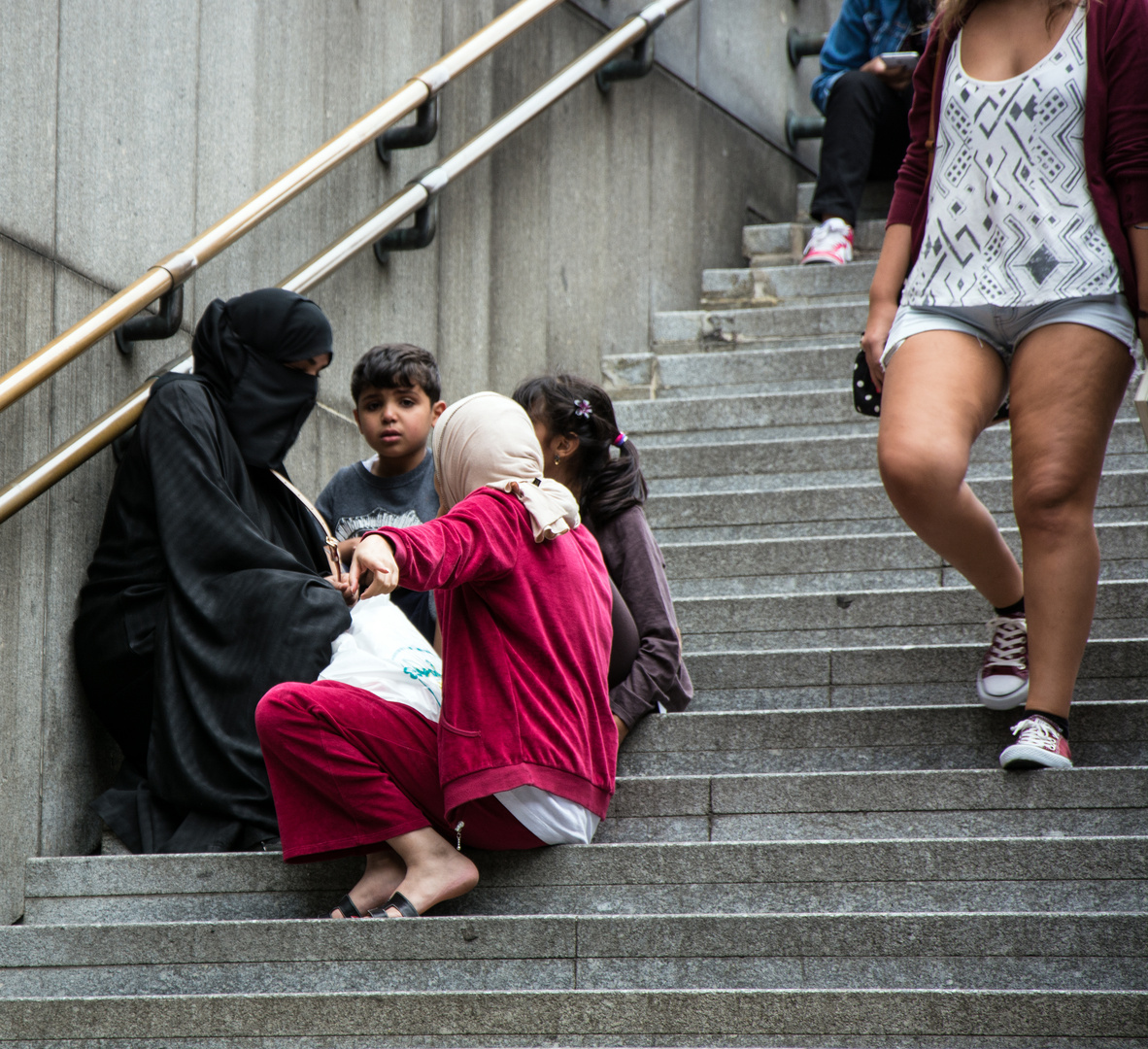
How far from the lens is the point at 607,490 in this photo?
13.9ft

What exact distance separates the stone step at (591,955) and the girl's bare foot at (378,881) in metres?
0.22

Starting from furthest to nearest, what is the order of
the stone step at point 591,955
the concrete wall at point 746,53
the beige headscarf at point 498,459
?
the concrete wall at point 746,53
the beige headscarf at point 498,459
the stone step at point 591,955

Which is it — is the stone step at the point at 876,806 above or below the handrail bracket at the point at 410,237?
below

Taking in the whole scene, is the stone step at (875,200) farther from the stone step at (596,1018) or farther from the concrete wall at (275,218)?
the stone step at (596,1018)

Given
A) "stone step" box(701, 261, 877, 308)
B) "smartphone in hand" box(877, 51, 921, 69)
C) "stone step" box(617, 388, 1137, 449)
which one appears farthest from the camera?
"smartphone in hand" box(877, 51, 921, 69)

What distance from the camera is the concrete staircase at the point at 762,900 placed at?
2615 mm

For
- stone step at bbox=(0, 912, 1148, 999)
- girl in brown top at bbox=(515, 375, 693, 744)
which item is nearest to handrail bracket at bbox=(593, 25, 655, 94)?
girl in brown top at bbox=(515, 375, 693, 744)

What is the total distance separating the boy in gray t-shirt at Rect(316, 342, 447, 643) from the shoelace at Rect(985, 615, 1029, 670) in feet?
5.67

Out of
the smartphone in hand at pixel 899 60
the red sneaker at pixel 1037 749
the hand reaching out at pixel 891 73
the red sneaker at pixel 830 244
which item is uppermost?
the smartphone in hand at pixel 899 60

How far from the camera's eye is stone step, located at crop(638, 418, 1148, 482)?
17.7 ft

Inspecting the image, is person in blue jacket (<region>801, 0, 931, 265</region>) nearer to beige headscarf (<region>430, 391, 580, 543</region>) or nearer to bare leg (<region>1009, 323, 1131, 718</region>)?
bare leg (<region>1009, 323, 1131, 718</region>)

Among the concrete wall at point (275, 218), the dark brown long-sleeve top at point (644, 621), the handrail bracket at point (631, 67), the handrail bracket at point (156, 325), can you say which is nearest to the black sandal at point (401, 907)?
the dark brown long-sleeve top at point (644, 621)

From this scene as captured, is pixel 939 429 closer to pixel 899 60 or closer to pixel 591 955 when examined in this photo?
pixel 591 955

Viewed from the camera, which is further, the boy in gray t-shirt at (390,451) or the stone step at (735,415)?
the stone step at (735,415)
